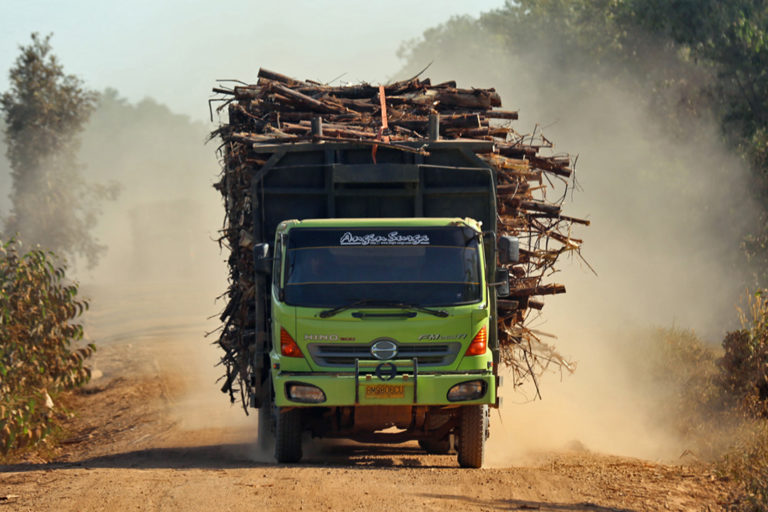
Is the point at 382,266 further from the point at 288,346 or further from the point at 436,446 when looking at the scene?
the point at 436,446

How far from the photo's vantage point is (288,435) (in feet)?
35.6

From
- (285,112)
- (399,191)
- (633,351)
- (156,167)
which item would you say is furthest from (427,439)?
(156,167)

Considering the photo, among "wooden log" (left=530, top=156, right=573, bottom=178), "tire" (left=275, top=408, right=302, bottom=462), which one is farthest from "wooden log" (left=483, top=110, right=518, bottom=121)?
"tire" (left=275, top=408, right=302, bottom=462)

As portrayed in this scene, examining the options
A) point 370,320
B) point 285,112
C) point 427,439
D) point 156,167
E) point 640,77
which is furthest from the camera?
point 156,167

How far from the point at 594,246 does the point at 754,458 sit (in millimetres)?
26824

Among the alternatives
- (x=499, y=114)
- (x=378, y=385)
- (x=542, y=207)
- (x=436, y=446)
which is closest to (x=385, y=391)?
(x=378, y=385)

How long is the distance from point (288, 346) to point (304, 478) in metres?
1.42

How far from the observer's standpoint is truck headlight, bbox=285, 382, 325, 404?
10.1 m

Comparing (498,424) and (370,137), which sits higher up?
(370,137)

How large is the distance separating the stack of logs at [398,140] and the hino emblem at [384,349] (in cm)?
279

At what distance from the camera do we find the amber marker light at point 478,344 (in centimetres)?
1028

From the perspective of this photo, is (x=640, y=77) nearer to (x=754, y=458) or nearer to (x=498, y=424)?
(x=498, y=424)

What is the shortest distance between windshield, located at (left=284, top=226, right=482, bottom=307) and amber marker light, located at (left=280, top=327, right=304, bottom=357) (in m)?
0.32

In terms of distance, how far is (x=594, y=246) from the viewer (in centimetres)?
3669
